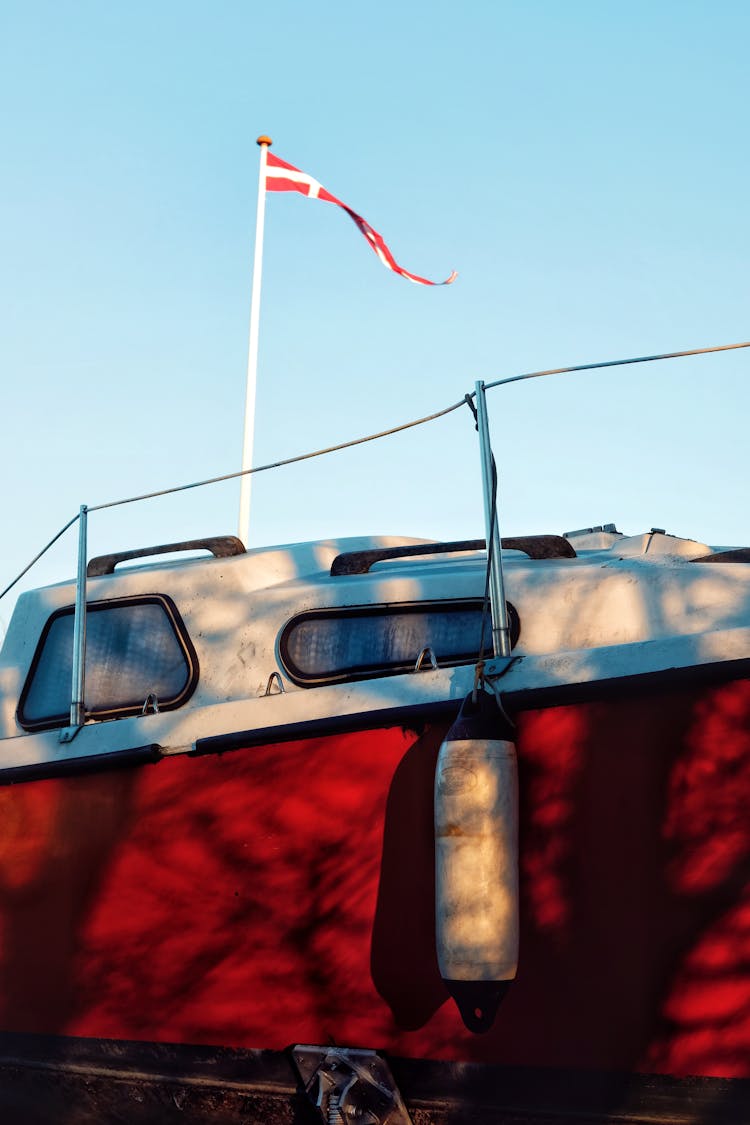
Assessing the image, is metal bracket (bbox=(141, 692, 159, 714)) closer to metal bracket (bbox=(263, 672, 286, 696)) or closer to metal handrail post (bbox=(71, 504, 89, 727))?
metal handrail post (bbox=(71, 504, 89, 727))

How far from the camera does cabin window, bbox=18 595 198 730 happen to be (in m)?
5.34

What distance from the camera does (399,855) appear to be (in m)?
4.13

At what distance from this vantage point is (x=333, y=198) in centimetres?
1257

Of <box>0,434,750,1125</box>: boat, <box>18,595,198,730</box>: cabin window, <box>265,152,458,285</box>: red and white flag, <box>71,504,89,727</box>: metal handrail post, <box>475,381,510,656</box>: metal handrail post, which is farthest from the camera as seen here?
<box>265,152,458,285</box>: red and white flag

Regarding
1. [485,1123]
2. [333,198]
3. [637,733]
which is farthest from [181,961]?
[333,198]

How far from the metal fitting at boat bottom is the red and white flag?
993cm

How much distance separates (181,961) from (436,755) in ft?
4.31

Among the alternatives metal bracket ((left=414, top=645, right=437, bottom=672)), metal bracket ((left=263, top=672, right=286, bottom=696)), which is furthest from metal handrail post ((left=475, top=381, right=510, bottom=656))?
metal bracket ((left=263, top=672, right=286, bottom=696))

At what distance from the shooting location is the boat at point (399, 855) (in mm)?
3746

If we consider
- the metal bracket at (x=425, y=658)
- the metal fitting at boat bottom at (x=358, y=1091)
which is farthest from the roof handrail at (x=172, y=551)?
the metal fitting at boat bottom at (x=358, y=1091)

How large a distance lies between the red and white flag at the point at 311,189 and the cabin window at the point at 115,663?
789cm

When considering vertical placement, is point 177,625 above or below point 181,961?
above

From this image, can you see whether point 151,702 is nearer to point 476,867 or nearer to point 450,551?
point 450,551

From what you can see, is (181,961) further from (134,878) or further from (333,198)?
(333,198)
